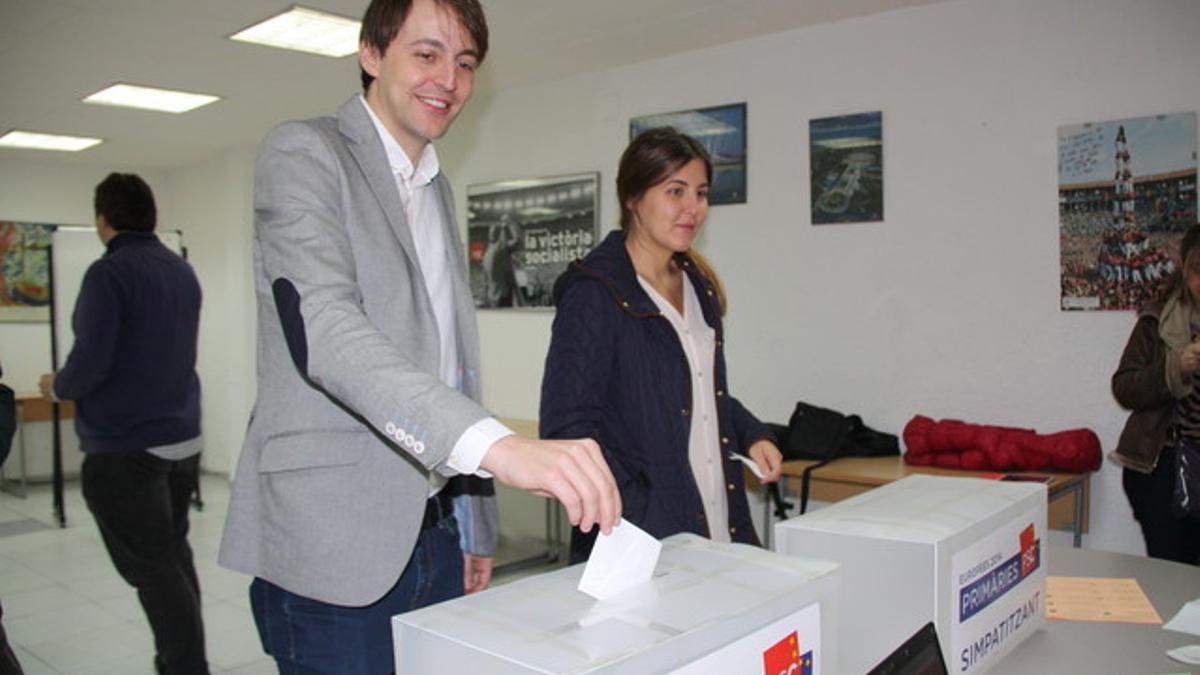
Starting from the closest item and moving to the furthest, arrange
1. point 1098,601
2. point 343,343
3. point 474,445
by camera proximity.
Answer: point 474,445 → point 343,343 → point 1098,601

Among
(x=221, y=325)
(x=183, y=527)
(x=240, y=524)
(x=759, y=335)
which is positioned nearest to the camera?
(x=240, y=524)

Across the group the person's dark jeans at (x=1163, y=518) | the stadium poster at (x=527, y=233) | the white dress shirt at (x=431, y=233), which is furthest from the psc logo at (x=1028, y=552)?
the stadium poster at (x=527, y=233)

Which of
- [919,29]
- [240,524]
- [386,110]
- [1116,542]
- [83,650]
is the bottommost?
[83,650]

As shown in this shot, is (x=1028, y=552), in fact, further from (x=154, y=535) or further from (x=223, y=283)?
(x=223, y=283)

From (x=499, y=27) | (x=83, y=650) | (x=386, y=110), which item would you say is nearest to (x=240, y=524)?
(x=386, y=110)

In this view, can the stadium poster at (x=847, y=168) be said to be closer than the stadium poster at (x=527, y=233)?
Yes

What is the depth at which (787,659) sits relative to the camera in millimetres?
821

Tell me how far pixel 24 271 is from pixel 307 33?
4965 millimetres

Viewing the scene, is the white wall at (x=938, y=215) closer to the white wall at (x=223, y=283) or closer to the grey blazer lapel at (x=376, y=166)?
the grey blazer lapel at (x=376, y=166)

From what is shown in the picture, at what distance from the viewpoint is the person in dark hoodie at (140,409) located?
9.16ft

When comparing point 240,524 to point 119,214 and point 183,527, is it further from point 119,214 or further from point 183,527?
point 119,214

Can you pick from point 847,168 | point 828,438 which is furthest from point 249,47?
point 828,438

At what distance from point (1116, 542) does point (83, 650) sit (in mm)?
4175

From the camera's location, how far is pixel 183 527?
9.57 ft
